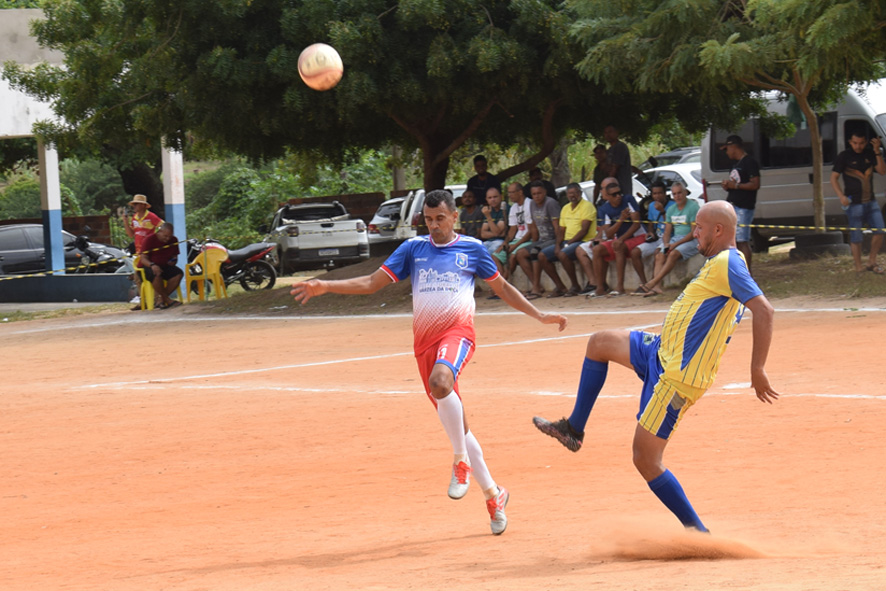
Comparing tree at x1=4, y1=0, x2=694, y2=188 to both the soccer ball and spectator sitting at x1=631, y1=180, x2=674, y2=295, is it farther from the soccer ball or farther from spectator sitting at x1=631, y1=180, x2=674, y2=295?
spectator sitting at x1=631, y1=180, x2=674, y2=295

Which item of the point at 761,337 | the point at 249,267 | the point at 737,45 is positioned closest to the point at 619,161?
the point at 737,45

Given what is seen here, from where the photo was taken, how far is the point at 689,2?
17203 millimetres

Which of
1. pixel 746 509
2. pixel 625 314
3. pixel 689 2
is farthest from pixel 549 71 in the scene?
pixel 746 509

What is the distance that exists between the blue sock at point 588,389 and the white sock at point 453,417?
0.64 meters

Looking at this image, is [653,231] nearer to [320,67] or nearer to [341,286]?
[320,67]

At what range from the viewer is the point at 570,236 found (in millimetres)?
19375

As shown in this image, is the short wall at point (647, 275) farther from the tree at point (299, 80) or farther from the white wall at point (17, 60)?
the white wall at point (17, 60)

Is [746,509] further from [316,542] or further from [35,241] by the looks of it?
[35,241]

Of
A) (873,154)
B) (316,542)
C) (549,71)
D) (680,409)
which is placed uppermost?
(549,71)

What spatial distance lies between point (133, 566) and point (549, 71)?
14.8 meters

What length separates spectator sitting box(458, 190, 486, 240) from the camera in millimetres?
21434

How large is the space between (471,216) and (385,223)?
1352 cm

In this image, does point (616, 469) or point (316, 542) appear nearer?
point (316, 542)

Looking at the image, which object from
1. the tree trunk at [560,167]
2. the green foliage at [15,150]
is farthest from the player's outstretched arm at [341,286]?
the green foliage at [15,150]
